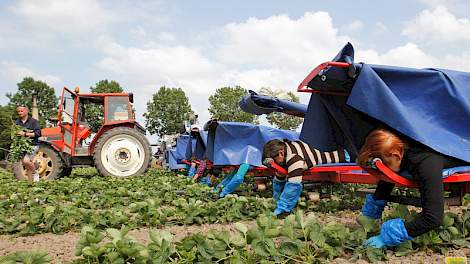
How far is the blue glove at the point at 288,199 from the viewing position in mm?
4090

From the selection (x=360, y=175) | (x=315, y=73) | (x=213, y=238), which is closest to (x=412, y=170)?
(x=315, y=73)

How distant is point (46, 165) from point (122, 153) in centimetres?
177

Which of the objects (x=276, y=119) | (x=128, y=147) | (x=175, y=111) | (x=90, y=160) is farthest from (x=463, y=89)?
(x=175, y=111)

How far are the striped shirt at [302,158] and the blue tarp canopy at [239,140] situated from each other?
133 centimetres

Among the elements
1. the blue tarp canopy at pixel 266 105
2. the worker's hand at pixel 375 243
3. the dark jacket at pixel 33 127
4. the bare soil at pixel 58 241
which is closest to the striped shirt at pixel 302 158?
the blue tarp canopy at pixel 266 105

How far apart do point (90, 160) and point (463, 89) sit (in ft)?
32.0

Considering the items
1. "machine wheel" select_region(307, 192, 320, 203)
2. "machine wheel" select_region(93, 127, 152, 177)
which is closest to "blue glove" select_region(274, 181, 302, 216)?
"machine wheel" select_region(307, 192, 320, 203)

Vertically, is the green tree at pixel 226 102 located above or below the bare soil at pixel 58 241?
above

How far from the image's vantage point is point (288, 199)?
163 inches

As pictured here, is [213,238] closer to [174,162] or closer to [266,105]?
[266,105]

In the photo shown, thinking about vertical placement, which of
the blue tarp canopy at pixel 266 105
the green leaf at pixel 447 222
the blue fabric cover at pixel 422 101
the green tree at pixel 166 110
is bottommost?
the green leaf at pixel 447 222

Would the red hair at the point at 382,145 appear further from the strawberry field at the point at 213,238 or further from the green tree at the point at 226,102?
the green tree at the point at 226,102

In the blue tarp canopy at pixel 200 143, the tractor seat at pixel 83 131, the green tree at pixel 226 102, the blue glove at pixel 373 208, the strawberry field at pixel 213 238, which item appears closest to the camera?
the strawberry field at pixel 213 238

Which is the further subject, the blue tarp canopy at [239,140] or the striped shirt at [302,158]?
the blue tarp canopy at [239,140]
